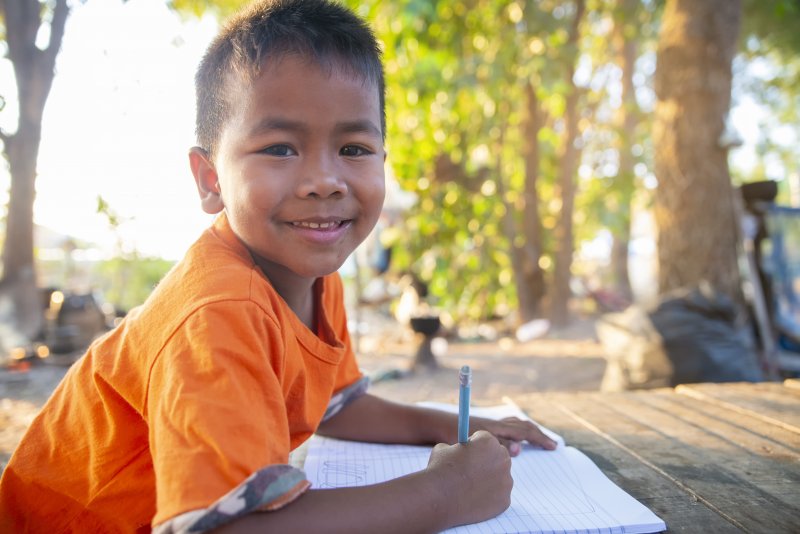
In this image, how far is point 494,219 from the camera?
6.61 metres

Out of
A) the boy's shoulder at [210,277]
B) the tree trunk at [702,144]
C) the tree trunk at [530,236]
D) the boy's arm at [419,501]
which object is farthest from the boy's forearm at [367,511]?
the tree trunk at [530,236]

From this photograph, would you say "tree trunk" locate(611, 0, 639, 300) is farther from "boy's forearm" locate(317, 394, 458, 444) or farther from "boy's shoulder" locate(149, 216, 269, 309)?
"boy's shoulder" locate(149, 216, 269, 309)

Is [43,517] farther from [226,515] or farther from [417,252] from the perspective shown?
[417,252]

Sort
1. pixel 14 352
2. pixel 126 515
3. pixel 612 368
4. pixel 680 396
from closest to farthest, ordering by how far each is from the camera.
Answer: pixel 126 515, pixel 680 396, pixel 612 368, pixel 14 352

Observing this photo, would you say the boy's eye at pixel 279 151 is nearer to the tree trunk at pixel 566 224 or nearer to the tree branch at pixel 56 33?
the tree trunk at pixel 566 224

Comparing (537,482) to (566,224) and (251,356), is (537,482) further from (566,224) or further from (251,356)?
(566,224)

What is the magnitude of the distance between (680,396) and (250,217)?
4.04 feet

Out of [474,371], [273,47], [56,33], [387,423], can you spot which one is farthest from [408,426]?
[56,33]

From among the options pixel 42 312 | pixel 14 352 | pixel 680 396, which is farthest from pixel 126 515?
pixel 42 312

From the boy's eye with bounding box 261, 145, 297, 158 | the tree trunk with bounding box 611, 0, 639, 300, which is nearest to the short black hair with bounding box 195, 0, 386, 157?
the boy's eye with bounding box 261, 145, 297, 158

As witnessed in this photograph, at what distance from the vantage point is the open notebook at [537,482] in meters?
0.77

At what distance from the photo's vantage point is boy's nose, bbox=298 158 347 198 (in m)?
0.86

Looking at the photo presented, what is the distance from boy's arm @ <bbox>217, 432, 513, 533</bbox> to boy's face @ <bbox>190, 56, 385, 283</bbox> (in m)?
0.36

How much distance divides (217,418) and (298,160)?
0.41 meters
